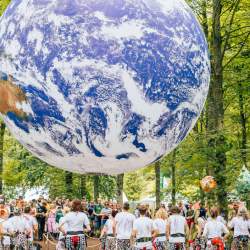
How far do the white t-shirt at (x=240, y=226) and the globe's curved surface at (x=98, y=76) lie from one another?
1277cm

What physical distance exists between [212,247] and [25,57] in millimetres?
10520

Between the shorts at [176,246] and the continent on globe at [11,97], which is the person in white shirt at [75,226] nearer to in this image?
the shorts at [176,246]

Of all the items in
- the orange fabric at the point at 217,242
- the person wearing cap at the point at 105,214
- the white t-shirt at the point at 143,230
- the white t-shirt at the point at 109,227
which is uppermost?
the person wearing cap at the point at 105,214

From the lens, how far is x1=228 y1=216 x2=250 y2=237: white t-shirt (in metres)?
16.6

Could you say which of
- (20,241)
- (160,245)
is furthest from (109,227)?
(160,245)

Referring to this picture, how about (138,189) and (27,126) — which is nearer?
(27,126)

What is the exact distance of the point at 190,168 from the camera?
22.2m

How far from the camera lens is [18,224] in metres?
15.6

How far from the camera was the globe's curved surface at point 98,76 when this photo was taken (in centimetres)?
389

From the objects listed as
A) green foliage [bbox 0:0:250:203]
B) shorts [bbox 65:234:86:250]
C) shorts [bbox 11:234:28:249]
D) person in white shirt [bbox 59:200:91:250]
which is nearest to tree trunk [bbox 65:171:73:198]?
green foliage [bbox 0:0:250:203]

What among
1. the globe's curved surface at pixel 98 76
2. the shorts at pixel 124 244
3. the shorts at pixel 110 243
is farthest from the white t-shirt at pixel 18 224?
the globe's curved surface at pixel 98 76

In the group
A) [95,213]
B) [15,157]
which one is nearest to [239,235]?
[95,213]

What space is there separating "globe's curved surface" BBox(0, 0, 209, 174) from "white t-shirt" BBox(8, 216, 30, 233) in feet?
38.1

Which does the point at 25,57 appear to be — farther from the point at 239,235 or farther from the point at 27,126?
the point at 239,235
